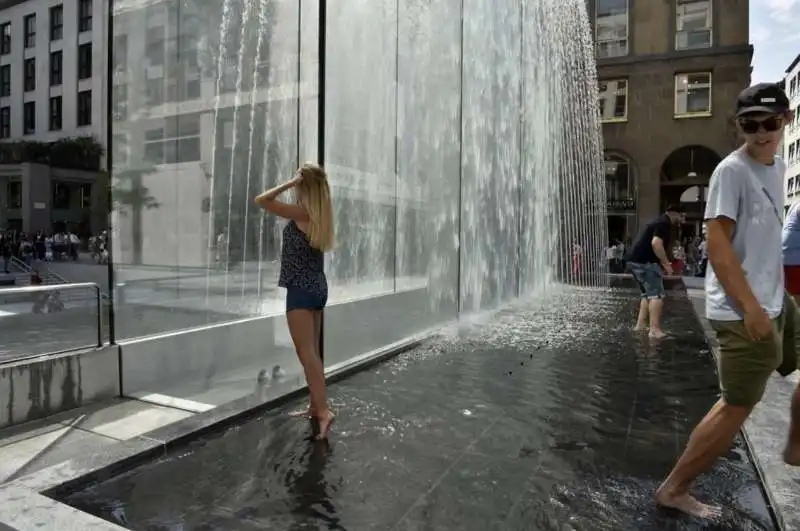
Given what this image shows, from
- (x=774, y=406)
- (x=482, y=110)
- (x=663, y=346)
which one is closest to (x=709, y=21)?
(x=482, y=110)

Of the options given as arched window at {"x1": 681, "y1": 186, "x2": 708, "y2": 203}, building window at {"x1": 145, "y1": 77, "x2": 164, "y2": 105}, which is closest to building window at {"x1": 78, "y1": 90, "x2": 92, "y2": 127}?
building window at {"x1": 145, "y1": 77, "x2": 164, "y2": 105}

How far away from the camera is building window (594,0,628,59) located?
29.0 meters

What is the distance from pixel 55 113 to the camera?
34.6 m

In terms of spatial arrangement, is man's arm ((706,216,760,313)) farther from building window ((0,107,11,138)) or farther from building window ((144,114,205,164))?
building window ((0,107,11,138))

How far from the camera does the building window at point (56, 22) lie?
106 ft

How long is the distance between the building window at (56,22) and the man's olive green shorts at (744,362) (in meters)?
37.4

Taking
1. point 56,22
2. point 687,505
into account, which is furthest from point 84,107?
point 687,505

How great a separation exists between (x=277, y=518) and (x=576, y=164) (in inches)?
714

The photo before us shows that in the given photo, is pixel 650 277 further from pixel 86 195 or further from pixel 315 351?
pixel 86 195

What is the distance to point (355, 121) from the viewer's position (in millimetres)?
10711

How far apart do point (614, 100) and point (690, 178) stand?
490 centimetres

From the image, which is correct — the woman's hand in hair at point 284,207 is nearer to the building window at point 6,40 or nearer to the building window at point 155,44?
the building window at point 155,44

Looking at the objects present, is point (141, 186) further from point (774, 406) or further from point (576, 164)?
point (576, 164)

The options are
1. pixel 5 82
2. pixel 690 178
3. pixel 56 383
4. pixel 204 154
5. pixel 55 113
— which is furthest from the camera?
pixel 5 82
